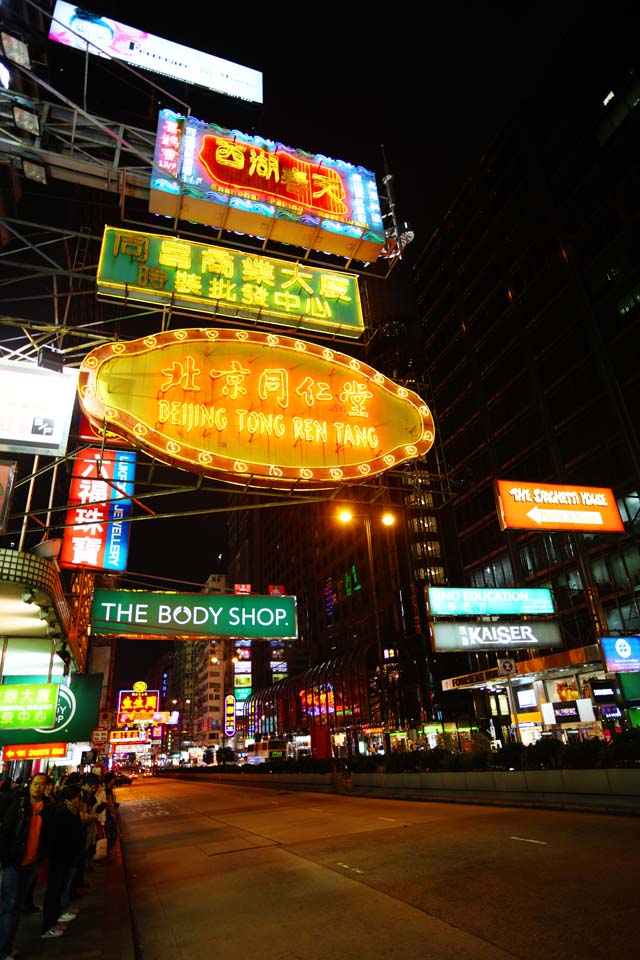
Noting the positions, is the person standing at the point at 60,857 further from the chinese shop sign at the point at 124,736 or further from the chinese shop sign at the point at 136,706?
the chinese shop sign at the point at 124,736

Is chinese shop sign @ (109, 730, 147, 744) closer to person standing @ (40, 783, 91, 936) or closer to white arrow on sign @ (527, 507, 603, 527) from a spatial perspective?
white arrow on sign @ (527, 507, 603, 527)

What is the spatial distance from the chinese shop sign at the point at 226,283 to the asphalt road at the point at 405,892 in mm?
9467

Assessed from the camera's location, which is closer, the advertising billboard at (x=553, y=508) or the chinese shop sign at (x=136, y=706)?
the advertising billboard at (x=553, y=508)

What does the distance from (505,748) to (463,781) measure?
211 cm

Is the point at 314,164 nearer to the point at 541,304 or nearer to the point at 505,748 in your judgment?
the point at 505,748

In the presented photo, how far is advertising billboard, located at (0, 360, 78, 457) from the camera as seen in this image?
8297 mm

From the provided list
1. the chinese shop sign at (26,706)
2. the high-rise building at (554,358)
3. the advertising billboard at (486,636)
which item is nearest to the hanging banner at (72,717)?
the chinese shop sign at (26,706)

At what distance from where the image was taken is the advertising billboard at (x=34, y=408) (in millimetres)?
8297

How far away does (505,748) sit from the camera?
21.1m

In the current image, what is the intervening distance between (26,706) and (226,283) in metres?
8.87

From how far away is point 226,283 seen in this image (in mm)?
10758

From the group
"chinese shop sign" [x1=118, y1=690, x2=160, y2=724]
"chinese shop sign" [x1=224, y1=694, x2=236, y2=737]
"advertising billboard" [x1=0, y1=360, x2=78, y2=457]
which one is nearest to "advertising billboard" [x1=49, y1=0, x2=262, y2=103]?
"advertising billboard" [x1=0, y1=360, x2=78, y2=457]

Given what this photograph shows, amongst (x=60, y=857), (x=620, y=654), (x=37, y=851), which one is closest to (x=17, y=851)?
(x=37, y=851)

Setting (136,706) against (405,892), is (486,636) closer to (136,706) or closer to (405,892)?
(405,892)
